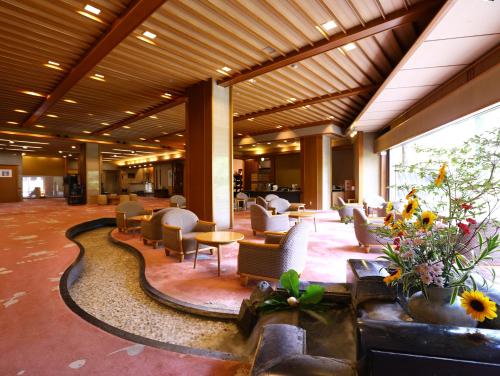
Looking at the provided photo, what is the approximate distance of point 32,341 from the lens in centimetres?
220

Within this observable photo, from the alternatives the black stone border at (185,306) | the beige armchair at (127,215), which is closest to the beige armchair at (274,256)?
the black stone border at (185,306)

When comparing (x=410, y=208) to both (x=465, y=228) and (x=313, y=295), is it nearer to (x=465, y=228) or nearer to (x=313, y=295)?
(x=465, y=228)

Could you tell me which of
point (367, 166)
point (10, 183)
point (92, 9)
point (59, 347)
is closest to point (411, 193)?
point (59, 347)

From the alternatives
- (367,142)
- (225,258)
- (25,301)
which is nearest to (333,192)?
(367,142)

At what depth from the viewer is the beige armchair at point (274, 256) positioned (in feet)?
11.2

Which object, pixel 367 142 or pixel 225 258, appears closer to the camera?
pixel 225 258

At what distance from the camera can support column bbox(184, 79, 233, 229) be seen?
6785 mm

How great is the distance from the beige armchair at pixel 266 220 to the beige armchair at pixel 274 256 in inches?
101

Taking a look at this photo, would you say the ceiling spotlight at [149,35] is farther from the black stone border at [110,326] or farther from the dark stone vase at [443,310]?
the dark stone vase at [443,310]

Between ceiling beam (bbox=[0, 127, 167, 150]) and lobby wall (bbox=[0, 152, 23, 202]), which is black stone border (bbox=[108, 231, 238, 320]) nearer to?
ceiling beam (bbox=[0, 127, 167, 150])

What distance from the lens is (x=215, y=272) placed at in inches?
165

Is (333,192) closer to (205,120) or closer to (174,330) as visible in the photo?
(205,120)

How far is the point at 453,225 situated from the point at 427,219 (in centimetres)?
23

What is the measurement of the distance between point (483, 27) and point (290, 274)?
4.06m
